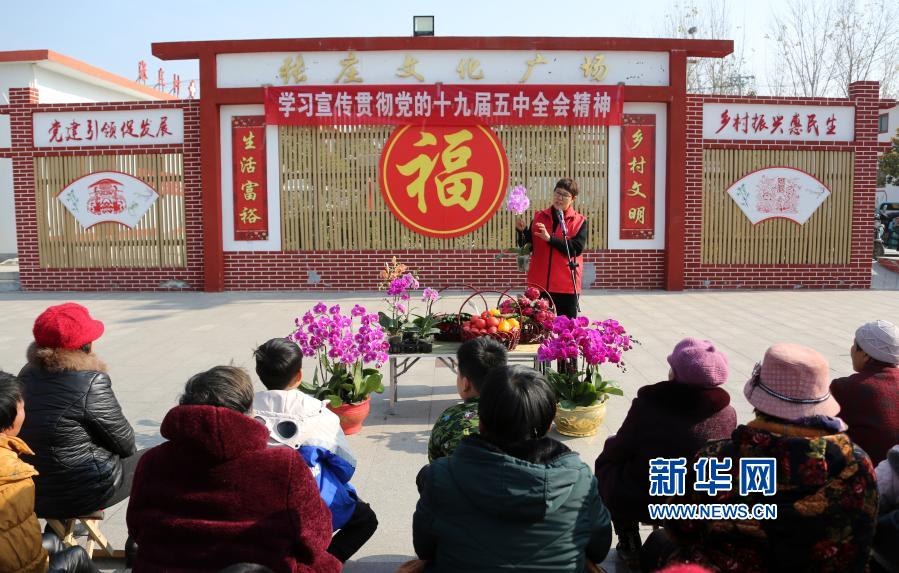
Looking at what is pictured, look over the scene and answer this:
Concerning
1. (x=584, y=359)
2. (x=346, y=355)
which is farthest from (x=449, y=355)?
(x=584, y=359)

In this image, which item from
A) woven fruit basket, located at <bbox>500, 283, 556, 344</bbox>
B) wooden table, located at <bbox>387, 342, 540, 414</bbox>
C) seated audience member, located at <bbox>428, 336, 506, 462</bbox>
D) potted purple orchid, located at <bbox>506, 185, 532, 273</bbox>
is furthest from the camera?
potted purple orchid, located at <bbox>506, 185, 532, 273</bbox>

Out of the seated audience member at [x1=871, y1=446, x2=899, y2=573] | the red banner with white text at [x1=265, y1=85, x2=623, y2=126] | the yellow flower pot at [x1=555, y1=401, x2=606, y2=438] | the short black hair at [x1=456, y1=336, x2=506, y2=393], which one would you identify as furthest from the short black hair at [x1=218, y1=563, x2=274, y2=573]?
the red banner with white text at [x1=265, y1=85, x2=623, y2=126]

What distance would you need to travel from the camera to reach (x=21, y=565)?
2.20m

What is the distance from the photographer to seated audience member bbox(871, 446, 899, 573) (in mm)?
2338

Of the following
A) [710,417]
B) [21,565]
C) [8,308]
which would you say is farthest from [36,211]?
[710,417]

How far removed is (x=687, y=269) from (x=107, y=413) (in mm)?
9400

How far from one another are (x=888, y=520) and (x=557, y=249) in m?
3.47

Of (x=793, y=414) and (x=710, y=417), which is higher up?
(x=793, y=414)

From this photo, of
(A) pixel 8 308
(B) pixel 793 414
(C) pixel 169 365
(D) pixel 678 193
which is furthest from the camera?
(D) pixel 678 193

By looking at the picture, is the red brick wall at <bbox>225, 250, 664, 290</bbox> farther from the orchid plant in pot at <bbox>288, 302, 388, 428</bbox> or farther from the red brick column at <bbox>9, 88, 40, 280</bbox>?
the orchid plant in pot at <bbox>288, 302, 388, 428</bbox>

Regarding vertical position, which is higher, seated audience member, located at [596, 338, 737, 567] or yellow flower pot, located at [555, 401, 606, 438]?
seated audience member, located at [596, 338, 737, 567]

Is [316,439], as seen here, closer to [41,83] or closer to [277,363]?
[277,363]

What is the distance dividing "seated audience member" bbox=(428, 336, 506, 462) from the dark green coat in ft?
2.29

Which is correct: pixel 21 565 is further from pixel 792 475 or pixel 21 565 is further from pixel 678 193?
pixel 678 193
